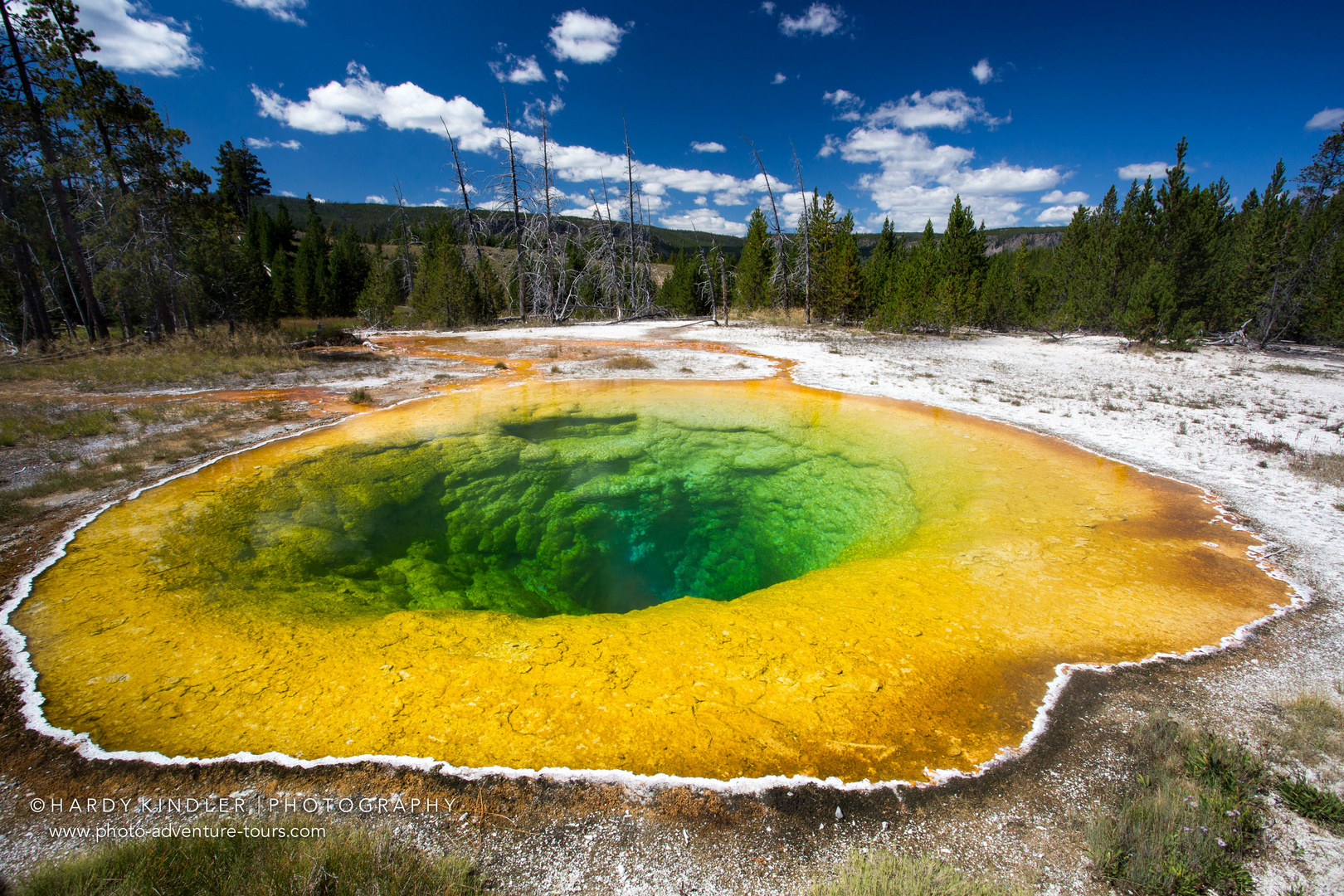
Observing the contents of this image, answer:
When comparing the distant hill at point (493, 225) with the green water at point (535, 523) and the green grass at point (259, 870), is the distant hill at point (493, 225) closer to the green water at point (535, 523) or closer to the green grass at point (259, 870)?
the green water at point (535, 523)

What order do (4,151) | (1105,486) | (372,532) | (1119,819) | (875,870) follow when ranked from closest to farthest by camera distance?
(875,870) < (1119,819) < (372,532) < (1105,486) < (4,151)

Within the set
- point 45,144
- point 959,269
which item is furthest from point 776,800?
point 959,269

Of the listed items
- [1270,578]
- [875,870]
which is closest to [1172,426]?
[1270,578]

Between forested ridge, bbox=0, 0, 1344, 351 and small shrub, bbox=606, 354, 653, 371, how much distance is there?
12170 millimetres

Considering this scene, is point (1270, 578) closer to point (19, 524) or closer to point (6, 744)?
point (6, 744)

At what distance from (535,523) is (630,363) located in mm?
9455

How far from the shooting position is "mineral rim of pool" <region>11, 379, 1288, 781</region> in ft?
10.0

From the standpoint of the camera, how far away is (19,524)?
5324 millimetres

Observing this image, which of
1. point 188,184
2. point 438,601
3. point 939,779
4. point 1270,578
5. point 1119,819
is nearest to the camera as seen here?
point 1119,819

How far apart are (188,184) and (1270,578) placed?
960 inches

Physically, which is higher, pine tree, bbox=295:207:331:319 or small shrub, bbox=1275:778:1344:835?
pine tree, bbox=295:207:331:319

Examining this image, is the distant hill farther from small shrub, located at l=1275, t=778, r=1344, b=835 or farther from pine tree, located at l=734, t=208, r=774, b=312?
small shrub, located at l=1275, t=778, r=1344, b=835

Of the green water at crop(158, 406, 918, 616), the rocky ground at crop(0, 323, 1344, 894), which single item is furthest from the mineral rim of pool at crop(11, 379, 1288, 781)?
the rocky ground at crop(0, 323, 1344, 894)

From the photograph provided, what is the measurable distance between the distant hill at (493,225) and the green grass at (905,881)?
29848mm
